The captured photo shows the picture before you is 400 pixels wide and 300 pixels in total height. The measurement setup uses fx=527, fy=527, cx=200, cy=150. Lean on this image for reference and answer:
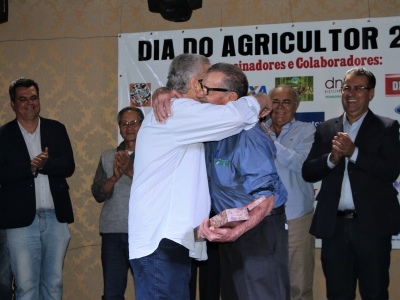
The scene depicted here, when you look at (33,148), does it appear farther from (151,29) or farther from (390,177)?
(390,177)

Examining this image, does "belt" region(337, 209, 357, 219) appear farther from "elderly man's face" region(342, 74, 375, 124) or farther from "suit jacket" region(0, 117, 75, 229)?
"suit jacket" region(0, 117, 75, 229)

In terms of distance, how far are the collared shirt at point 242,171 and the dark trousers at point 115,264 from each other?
195 cm

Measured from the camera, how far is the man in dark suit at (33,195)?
4.00m

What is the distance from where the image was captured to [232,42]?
4910 mm

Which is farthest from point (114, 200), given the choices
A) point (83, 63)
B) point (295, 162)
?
point (83, 63)

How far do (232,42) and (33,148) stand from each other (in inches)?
79.8

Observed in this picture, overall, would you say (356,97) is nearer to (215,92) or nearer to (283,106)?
(283,106)

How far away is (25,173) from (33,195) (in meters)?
0.20

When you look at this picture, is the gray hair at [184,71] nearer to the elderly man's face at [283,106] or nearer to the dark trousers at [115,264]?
the elderly man's face at [283,106]

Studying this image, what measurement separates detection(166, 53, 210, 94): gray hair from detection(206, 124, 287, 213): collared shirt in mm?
324

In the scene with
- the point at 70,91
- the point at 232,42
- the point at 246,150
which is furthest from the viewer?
the point at 70,91

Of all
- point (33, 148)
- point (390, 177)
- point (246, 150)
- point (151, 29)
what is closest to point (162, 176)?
point (246, 150)

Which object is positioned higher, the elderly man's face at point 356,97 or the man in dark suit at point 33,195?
the elderly man's face at point 356,97

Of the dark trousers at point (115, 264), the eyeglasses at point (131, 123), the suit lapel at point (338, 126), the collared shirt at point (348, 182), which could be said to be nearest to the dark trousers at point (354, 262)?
the collared shirt at point (348, 182)
